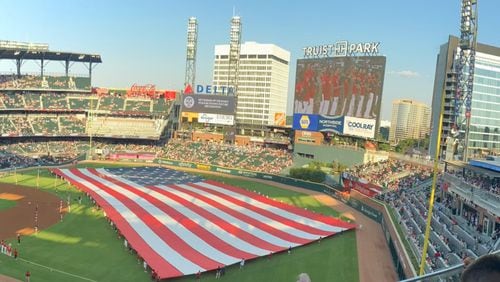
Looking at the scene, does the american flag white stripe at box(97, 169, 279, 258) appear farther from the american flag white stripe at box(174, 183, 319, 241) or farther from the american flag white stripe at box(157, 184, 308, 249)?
the american flag white stripe at box(174, 183, 319, 241)

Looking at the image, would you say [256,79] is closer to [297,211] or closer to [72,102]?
[72,102]

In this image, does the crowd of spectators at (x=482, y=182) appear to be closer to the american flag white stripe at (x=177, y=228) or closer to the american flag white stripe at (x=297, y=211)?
the american flag white stripe at (x=297, y=211)

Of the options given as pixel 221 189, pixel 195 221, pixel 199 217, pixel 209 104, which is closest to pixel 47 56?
pixel 209 104

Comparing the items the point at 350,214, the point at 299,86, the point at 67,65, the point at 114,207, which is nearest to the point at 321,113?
the point at 299,86

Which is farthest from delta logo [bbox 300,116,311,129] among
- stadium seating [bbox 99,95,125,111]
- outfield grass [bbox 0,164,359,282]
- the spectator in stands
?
the spectator in stands

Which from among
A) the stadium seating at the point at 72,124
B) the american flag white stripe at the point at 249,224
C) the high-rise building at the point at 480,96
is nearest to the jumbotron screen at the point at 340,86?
the high-rise building at the point at 480,96
